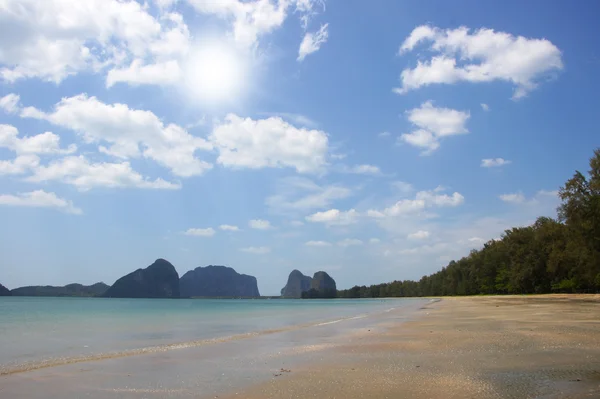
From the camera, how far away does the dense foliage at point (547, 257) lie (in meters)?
52.1

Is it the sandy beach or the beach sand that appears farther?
the sandy beach

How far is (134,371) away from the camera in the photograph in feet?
37.6

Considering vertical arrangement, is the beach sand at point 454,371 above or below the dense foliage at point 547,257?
below

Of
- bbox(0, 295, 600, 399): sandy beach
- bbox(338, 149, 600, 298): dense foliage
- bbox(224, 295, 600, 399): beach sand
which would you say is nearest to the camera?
bbox(224, 295, 600, 399): beach sand

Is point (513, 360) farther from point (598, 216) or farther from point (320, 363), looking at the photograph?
point (598, 216)

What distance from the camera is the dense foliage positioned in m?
52.1

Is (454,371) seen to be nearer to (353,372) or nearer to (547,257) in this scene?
(353,372)

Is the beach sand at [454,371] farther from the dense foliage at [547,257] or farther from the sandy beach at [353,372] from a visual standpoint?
the dense foliage at [547,257]

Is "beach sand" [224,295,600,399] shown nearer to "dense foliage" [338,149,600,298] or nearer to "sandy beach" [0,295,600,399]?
"sandy beach" [0,295,600,399]

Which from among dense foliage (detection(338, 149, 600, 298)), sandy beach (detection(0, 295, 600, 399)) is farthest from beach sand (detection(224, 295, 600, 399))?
dense foliage (detection(338, 149, 600, 298))

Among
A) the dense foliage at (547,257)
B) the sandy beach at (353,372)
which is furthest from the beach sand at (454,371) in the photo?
the dense foliage at (547,257)

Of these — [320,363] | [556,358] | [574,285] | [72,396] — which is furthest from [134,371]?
[574,285]

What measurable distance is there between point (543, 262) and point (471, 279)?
141 ft

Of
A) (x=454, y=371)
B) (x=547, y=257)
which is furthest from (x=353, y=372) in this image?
(x=547, y=257)
